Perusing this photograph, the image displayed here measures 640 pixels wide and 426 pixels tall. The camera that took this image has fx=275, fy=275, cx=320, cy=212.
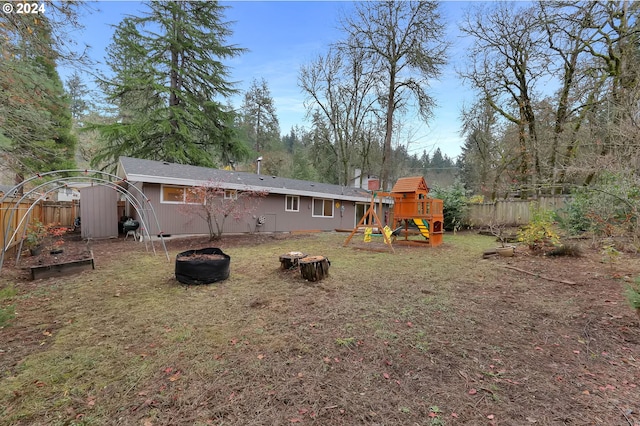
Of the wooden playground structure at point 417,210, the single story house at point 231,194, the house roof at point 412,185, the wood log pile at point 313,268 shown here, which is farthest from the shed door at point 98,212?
the house roof at point 412,185

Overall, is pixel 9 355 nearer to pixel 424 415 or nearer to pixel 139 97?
pixel 424 415

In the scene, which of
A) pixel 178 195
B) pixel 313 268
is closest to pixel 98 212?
pixel 178 195

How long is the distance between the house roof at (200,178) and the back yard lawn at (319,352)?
4.89 metres

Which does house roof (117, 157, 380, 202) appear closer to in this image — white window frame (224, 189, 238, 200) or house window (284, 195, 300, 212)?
white window frame (224, 189, 238, 200)

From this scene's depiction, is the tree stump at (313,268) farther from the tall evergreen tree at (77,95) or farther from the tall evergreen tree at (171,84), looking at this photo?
the tall evergreen tree at (77,95)

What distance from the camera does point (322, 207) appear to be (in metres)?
15.5

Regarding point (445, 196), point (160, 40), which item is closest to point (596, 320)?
point (445, 196)

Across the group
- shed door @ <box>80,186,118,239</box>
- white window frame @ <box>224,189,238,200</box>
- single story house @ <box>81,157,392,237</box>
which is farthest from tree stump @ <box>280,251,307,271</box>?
shed door @ <box>80,186,118,239</box>

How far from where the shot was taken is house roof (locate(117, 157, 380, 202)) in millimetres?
9617

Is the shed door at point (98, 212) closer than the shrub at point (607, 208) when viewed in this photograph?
No

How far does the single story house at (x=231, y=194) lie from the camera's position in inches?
391

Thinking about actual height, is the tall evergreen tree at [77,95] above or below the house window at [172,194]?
above

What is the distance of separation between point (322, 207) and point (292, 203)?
216cm

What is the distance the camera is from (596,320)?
363 cm
